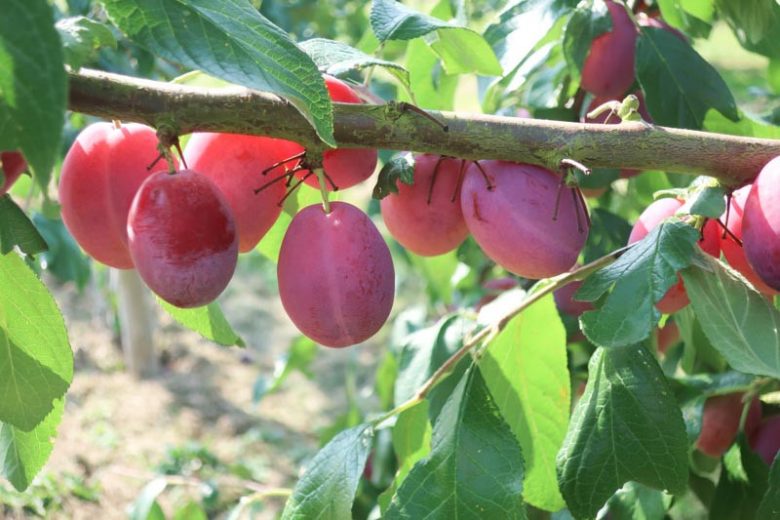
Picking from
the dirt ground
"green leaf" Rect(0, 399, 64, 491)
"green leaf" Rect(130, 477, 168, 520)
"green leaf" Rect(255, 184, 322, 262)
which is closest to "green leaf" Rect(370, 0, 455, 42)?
"green leaf" Rect(255, 184, 322, 262)

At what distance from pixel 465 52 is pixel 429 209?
0.17 metres

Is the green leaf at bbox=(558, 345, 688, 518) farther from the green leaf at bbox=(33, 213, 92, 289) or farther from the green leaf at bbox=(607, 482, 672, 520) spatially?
the green leaf at bbox=(33, 213, 92, 289)

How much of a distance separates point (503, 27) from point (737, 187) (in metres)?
0.33

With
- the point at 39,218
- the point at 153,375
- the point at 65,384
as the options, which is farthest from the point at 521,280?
the point at 153,375

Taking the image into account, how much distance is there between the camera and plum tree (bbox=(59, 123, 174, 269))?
0.59m

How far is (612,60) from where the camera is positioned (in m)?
0.86

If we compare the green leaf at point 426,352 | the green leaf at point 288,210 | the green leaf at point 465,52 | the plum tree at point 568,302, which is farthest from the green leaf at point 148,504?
the green leaf at point 465,52

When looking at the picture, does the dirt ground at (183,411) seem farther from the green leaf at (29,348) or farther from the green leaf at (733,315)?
the green leaf at (733,315)

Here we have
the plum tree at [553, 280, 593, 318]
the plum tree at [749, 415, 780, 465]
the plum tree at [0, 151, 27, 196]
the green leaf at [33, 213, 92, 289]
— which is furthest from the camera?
the green leaf at [33, 213, 92, 289]

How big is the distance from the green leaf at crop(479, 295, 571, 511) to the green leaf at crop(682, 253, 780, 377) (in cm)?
19

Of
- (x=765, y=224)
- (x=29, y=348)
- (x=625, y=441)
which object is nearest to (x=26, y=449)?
(x=29, y=348)

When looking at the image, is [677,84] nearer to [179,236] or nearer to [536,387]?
[536,387]

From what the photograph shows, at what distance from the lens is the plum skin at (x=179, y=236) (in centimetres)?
52

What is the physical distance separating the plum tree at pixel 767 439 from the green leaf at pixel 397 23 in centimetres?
49
